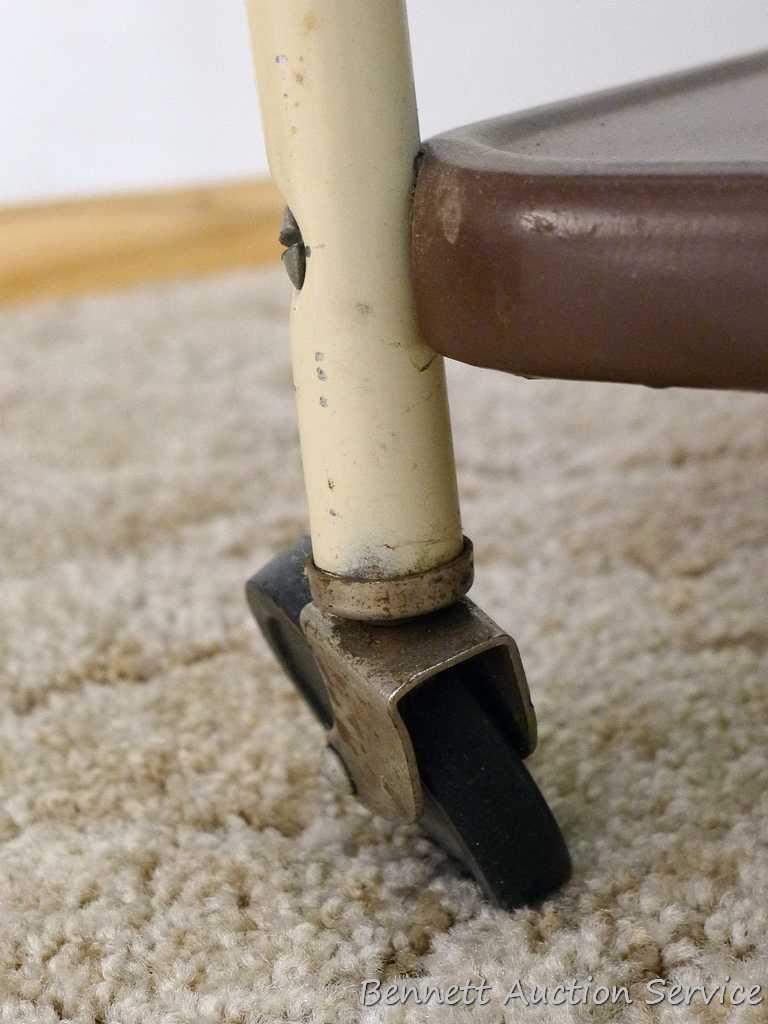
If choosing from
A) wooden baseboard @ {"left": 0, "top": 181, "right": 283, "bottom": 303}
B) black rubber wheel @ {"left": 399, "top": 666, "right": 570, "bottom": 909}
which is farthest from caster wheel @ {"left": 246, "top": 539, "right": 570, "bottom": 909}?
wooden baseboard @ {"left": 0, "top": 181, "right": 283, "bottom": 303}

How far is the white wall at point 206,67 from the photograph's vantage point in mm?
1628

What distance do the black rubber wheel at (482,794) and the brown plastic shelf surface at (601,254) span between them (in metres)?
0.14

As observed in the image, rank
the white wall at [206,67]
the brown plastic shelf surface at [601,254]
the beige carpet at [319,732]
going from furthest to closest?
the white wall at [206,67] → the beige carpet at [319,732] → the brown plastic shelf surface at [601,254]

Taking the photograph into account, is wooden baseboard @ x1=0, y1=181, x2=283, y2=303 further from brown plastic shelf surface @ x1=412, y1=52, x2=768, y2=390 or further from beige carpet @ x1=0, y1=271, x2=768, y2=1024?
brown plastic shelf surface @ x1=412, y1=52, x2=768, y2=390

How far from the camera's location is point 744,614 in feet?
2.31

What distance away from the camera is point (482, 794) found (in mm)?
474

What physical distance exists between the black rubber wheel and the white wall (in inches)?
50.8

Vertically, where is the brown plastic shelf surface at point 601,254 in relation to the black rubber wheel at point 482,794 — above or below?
above

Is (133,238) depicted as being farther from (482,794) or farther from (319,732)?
(482,794)

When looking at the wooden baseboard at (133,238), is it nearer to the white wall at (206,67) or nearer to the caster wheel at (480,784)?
the white wall at (206,67)

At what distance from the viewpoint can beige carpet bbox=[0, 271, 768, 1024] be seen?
18.5 inches

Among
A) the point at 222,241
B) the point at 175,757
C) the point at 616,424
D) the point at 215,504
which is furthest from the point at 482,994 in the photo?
the point at 222,241

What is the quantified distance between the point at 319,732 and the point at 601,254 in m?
0.34

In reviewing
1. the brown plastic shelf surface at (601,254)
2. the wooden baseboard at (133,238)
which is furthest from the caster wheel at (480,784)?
the wooden baseboard at (133,238)
